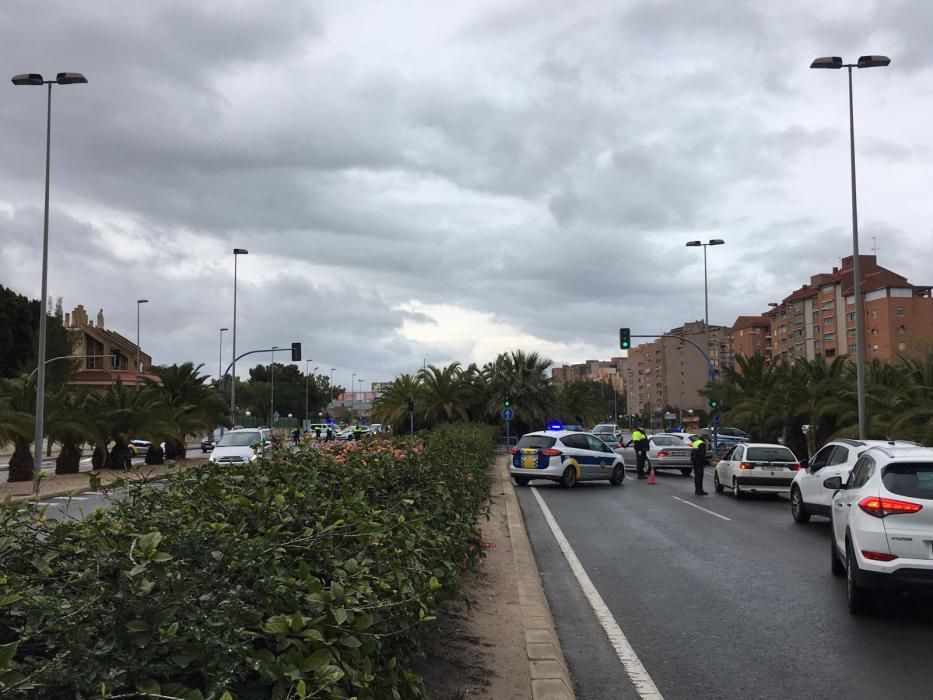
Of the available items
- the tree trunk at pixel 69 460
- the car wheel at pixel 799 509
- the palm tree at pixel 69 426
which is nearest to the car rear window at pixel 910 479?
the car wheel at pixel 799 509

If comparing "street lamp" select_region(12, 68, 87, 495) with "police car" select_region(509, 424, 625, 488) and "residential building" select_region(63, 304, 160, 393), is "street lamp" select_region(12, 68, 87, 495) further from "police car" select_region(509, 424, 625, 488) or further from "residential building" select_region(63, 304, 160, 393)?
"residential building" select_region(63, 304, 160, 393)

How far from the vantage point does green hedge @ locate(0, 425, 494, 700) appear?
2631 millimetres

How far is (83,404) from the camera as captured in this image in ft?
109

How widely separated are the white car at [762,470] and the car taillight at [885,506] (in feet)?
44.6

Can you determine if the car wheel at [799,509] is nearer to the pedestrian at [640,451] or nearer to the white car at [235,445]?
the pedestrian at [640,451]

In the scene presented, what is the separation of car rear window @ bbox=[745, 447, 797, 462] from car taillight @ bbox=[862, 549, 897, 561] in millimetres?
14195

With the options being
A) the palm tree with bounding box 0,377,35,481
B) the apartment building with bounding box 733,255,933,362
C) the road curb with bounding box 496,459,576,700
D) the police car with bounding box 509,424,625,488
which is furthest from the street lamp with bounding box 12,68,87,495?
the apartment building with bounding box 733,255,933,362

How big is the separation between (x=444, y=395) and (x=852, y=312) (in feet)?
256

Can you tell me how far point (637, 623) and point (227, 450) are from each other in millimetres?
21178

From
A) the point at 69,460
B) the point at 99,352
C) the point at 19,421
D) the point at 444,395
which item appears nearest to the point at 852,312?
the point at 444,395

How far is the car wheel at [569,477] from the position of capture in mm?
25500

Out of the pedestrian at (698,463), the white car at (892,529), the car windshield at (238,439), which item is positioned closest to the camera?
the white car at (892,529)

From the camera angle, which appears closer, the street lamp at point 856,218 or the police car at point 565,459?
the street lamp at point 856,218

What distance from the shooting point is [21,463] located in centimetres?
2875
